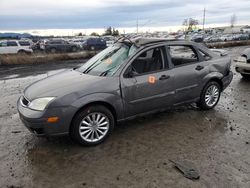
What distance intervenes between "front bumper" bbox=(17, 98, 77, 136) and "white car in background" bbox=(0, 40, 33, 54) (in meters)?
23.2

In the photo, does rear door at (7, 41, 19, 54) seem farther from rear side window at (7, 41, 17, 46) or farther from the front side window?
the front side window

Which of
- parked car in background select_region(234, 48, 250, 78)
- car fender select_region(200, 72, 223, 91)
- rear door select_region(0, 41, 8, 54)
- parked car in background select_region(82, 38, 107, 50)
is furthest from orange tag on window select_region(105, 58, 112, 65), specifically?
parked car in background select_region(82, 38, 107, 50)

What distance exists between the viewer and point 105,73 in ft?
16.1

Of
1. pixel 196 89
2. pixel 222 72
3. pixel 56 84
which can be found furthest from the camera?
pixel 222 72

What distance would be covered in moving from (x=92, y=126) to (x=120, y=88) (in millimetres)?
808

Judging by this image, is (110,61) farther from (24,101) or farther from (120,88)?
(24,101)

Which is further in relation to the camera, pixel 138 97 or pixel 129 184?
pixel 138 97

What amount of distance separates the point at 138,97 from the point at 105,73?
738 mm

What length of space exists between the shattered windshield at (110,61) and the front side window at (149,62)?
18 cm

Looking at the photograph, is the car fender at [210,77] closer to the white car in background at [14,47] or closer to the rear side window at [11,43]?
the white car in background at [14,47]

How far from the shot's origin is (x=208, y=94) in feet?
20.4

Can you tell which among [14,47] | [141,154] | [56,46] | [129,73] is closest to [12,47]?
[14,47]

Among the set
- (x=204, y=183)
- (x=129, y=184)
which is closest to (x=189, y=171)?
(x=204, y=183)

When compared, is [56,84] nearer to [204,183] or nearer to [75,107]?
[75,107]
